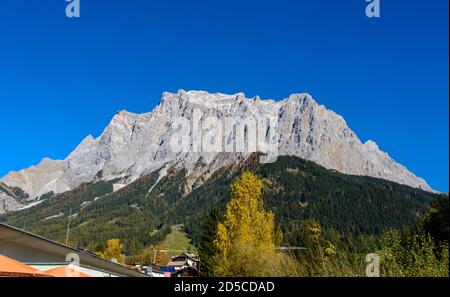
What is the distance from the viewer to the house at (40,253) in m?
17.2

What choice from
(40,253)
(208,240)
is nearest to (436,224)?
(208,240)

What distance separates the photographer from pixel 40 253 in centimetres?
2023

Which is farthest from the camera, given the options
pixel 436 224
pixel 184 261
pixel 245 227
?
pixel 184 261

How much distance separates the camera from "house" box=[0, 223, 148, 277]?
678 inches

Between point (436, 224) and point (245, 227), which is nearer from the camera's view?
point (245, 227)

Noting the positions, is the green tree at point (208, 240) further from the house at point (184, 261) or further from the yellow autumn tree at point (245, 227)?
the house at point (184, 261)

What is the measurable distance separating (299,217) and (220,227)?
537 ft

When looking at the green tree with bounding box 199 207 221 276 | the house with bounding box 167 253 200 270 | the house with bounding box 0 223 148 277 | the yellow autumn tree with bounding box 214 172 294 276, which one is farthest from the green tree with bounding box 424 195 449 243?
the house with bounding box 167 253 200 270

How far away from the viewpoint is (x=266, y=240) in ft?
102

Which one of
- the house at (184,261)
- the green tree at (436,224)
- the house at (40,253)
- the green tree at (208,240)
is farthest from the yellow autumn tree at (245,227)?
the house at (184,261)

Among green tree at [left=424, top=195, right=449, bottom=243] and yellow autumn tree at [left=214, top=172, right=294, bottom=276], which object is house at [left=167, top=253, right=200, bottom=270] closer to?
green tree at [left=424, top=195, right=449, bottom=243]

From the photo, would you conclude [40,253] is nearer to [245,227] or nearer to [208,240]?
[245,227]

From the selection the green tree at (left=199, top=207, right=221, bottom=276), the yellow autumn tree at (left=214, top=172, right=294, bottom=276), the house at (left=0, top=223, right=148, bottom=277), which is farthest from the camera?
the green tree at (left=199, top=207, right=221, bottom=276)
